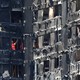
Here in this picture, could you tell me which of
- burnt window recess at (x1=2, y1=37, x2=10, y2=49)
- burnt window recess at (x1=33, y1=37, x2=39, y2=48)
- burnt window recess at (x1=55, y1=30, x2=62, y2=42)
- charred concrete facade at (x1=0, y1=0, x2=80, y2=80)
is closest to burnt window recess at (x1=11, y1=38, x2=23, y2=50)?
charred concrete facade at (x1=0, y1=0, x2=80, y2=80)

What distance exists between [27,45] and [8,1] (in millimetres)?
3743

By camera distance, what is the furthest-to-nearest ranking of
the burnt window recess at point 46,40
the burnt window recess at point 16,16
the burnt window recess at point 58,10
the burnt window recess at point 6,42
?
the burnt window recess at point 58,10 < the burnt window recess at point 46,40 < the burnt window recess at point 6,42 < the burnt window recess at point 16,16

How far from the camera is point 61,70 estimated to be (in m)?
45.1

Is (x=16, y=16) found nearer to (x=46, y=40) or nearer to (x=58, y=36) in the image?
(x=46, y=40)

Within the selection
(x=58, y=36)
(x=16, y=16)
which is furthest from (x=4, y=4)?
(x=58, y=36)

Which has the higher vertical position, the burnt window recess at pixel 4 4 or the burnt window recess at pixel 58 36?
the burnt window recess at pixel 4 4

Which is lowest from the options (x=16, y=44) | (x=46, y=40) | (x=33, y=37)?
(x=16, y=44)

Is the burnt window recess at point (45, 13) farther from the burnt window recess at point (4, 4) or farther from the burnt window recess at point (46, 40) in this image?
the burnt window recess at point (4, 4)

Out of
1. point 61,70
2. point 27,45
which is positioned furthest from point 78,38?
point 27,45

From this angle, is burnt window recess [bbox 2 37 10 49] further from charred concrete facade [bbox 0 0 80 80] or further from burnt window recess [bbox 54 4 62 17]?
burnt window recess [bbox 54 4 62 17]

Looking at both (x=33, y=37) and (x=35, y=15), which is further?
(x=33, y=37)

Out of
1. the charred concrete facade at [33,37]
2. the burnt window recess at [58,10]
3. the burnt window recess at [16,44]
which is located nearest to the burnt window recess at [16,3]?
the charred concrete facade at [33,37]

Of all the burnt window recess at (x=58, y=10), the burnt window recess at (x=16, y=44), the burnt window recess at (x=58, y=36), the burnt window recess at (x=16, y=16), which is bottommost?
the burnt window recess at (x=16, y=44)

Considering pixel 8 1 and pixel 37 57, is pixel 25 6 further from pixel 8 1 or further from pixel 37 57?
pixel 37 57
